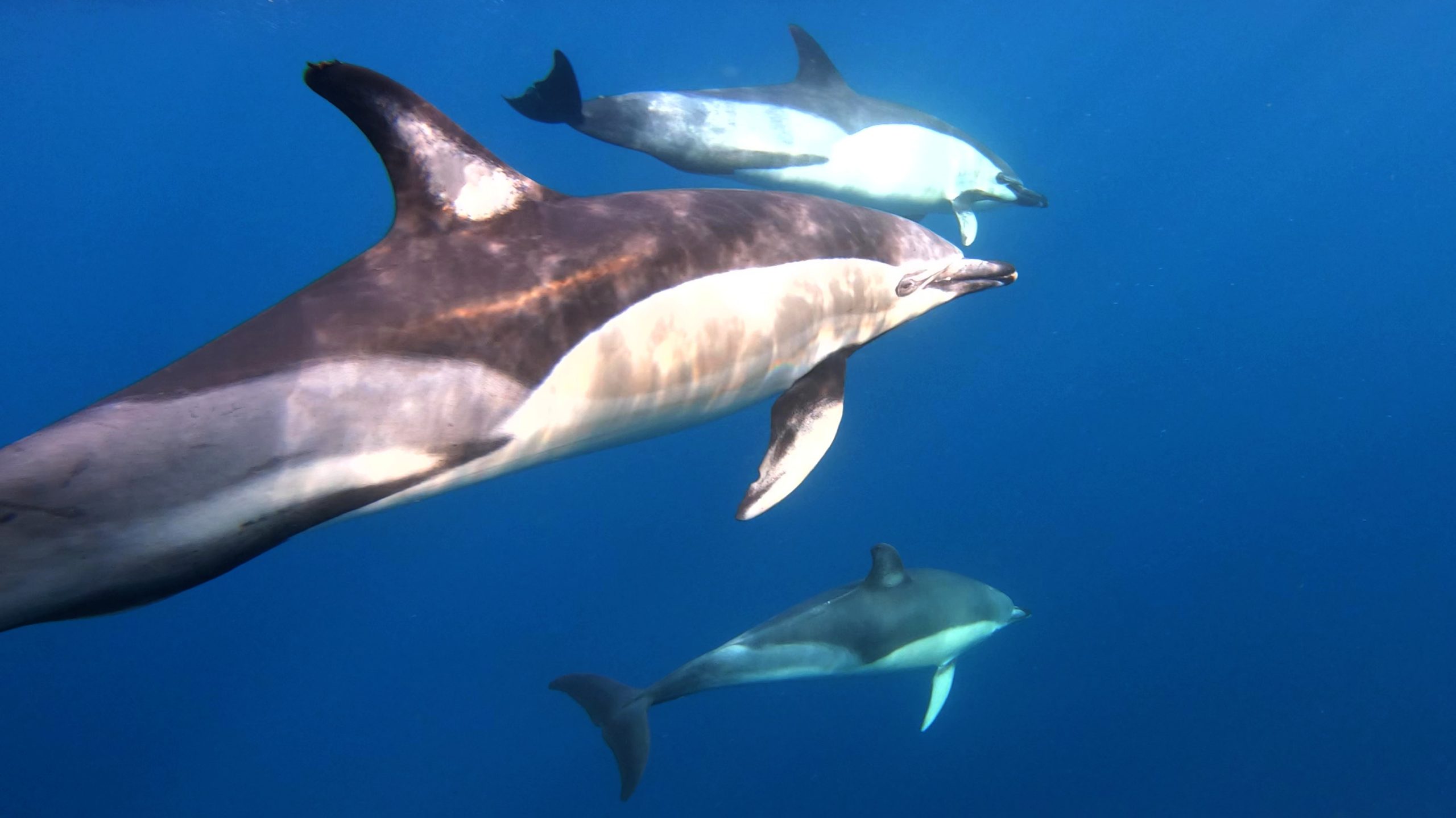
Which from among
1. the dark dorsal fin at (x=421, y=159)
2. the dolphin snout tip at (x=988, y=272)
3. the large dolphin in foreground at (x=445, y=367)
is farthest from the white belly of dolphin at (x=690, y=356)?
the dark dorsal fin at (x=421, y=159)

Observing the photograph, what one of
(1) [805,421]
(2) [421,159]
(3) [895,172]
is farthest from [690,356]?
(3) [895,172]

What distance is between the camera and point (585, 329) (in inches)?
125

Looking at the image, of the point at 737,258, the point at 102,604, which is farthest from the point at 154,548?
the point at 737,258

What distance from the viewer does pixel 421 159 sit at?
3188mm

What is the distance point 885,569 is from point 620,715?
125 inches

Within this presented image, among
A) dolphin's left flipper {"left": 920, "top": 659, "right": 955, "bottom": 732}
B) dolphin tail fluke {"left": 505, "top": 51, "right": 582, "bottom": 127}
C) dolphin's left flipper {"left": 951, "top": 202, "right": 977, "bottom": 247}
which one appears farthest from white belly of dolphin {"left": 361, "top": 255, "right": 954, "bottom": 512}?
dolphin's left flipper {"left": 920, "top": 659, "right": 955, "bottom": 732}

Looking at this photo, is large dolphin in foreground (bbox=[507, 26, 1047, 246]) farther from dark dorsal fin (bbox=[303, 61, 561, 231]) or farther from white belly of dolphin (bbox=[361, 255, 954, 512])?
white belly of dolphin (bbox=[361, 255, 954, 512])

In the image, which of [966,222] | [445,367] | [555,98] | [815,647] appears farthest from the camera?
[966,222]

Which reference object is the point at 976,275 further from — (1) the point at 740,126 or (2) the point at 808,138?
(2) the point at 808,138

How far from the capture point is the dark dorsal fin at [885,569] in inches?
307

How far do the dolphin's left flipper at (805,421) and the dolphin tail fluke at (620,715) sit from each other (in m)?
4.64

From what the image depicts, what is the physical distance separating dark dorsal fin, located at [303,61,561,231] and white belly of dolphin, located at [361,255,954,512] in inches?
30.0

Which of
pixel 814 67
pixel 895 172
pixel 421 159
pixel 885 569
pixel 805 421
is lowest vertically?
pixel 885 569

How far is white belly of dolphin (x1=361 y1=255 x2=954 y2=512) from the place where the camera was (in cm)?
316
